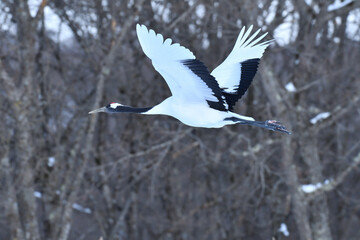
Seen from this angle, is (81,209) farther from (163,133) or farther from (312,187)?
(312,187)

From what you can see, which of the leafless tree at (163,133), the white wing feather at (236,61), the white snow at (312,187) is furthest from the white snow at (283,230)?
the white wing feather at (236,61)

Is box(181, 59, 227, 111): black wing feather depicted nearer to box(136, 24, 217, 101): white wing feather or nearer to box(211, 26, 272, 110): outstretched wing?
box(136, 24, 217, 101): white wing feather

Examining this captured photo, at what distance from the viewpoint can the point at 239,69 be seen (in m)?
6.33

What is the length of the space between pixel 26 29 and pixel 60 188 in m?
3.25

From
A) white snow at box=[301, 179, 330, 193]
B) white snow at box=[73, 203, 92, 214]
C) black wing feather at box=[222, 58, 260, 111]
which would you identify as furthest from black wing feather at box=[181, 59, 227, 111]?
white snow at box=[73, 203, 92, 214]

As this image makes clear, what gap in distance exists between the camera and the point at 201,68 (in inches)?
198

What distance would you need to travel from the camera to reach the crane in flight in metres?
4.95

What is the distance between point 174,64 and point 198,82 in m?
0.40

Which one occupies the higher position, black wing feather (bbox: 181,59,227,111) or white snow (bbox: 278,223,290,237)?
black wing feather (bbox: 181,59,227,111)

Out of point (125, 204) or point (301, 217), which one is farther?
point (125, 204)

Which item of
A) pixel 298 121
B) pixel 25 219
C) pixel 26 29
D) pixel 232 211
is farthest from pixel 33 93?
pixel 232 211

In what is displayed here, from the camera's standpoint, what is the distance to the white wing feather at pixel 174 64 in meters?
4.88

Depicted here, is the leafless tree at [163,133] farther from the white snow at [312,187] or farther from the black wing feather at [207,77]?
the black wing feather at [207,77]

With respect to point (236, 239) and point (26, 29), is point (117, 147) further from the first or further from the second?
point (236, 239)
